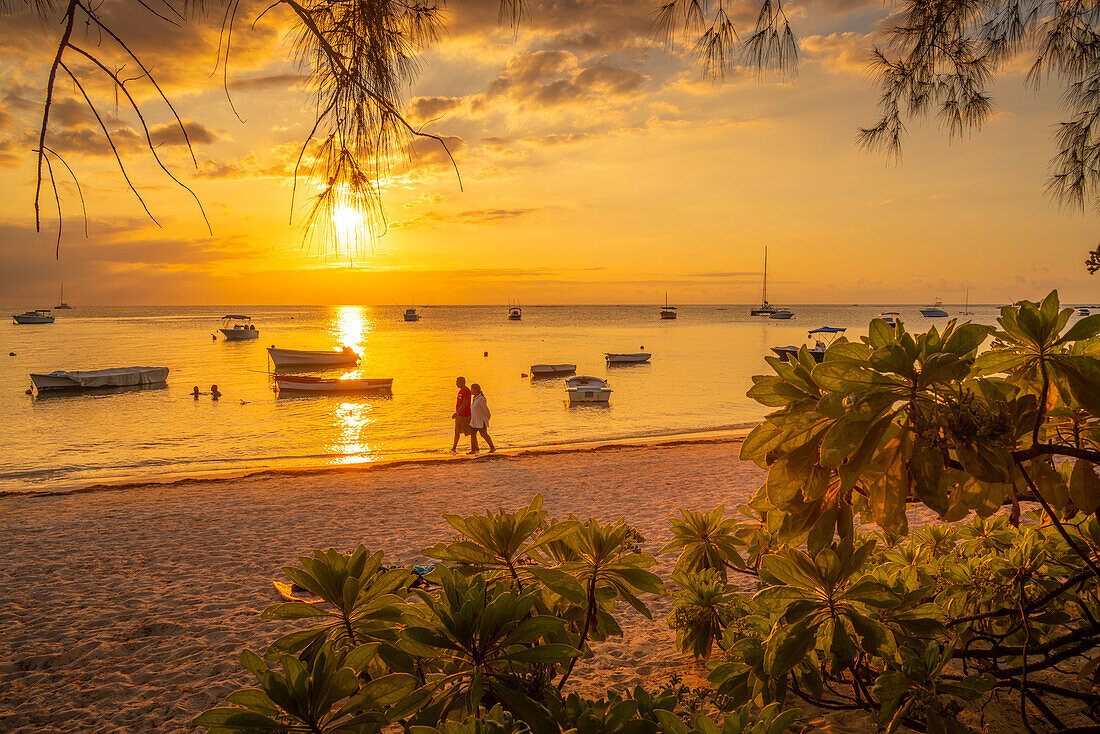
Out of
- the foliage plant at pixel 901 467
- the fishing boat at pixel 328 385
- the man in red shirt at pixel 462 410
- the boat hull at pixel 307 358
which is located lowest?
the fishing boat at pixel 328 385

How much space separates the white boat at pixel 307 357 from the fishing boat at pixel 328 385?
11.2 meters

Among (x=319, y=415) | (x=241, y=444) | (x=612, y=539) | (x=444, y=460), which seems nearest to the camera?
(x=612, y=539)

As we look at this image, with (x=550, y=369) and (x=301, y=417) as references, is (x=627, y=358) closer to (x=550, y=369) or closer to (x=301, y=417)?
(x=550, y=369)

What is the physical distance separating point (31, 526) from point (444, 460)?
292 inches

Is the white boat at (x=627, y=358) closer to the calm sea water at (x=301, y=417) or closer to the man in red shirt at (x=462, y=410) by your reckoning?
the calm sea water at (x=301, y=417)

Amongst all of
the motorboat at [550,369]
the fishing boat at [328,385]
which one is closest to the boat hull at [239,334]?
the fishing boat at [328,385]

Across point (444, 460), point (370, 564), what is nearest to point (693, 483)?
point (444, 460)

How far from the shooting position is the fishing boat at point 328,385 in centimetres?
3062

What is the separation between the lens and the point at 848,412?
1.23 meters

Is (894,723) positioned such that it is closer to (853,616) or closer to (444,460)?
(853,616)

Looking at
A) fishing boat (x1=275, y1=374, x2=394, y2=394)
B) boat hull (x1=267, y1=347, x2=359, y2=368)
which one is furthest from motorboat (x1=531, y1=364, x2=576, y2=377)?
boat hull (x1=267, y1=347, x2=359, y2=368)

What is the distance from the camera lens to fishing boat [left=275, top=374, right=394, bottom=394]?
1206 inches

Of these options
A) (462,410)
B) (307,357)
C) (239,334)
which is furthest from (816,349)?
(239,334)

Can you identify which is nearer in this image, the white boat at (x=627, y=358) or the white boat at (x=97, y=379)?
the white boat at (x=97, y=379)
